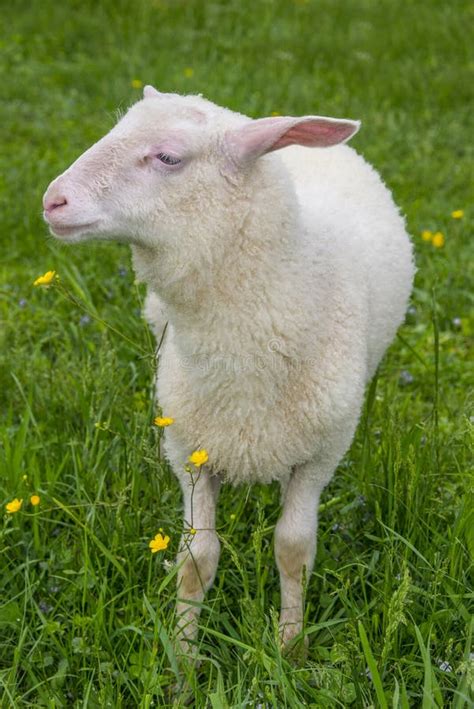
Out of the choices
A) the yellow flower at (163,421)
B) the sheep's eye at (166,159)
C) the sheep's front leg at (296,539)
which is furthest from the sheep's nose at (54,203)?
the sheep's front leg at (296,539)

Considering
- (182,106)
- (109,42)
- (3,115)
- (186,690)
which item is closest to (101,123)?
(3,115)

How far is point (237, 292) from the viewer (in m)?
2.44

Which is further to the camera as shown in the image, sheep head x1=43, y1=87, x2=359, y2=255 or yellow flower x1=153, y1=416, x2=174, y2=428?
yellow flower x1=153, y1=416, x2=174, y2=428

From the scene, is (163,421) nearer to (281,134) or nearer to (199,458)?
(199,458)

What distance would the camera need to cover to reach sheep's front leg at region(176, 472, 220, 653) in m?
2.68

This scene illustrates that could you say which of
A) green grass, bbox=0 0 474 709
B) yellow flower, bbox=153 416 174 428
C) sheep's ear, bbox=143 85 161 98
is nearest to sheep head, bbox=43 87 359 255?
sheep's ear, bbox=143 85 161 98

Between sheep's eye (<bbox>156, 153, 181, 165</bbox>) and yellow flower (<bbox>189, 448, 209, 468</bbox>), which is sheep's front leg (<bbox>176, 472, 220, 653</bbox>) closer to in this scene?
yellow flower (<bbox>189, 448, 209, 468</bbox>)

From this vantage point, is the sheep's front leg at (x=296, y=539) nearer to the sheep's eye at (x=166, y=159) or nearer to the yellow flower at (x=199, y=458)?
the yellow flower at (x=199, y=458)

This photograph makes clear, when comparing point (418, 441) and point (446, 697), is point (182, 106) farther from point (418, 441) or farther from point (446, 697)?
point (446, 697)

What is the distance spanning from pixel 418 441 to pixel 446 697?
817mm

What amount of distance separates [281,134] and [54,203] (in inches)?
20.8

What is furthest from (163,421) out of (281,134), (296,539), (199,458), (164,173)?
(281,134)

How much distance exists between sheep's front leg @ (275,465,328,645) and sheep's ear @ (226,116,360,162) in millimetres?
851

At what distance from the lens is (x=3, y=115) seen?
21.1 feet
